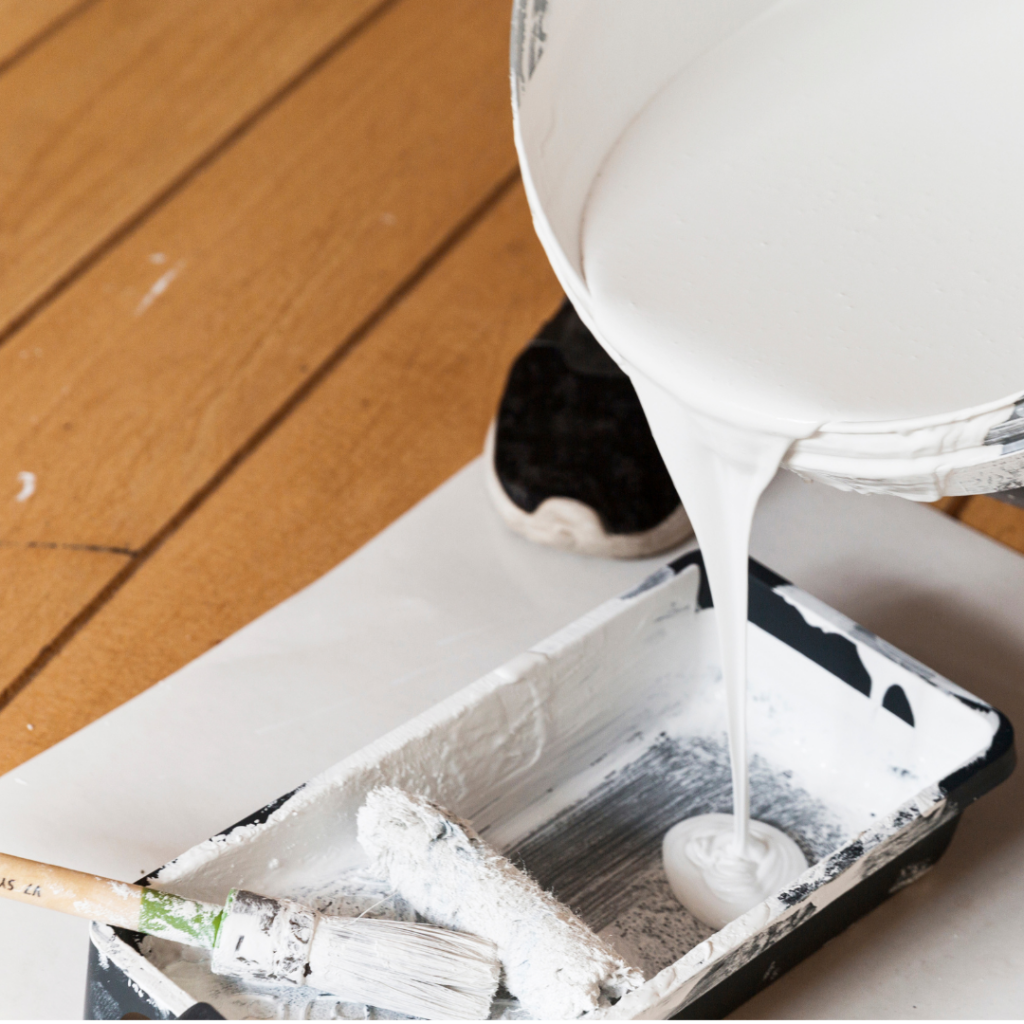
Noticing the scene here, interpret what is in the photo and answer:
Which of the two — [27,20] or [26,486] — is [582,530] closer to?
[26,486]

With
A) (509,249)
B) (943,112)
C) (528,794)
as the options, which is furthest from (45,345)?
(943,112)

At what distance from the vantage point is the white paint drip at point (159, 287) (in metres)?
0.99

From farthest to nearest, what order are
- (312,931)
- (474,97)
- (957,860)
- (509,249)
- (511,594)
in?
(474,97) < (509,249) < (511,594) < (957,860) < (312,931)

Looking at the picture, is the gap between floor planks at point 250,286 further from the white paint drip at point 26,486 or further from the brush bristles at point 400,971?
the brush bristles at point 400,971

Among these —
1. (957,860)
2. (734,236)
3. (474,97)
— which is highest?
(474,97)

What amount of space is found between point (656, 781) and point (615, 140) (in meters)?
0.32

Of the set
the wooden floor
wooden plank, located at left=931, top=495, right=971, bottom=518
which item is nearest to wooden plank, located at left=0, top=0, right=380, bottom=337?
the wooden floor

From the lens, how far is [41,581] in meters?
0.80

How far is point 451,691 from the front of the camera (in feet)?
2.36

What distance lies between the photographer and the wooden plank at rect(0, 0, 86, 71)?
121cm

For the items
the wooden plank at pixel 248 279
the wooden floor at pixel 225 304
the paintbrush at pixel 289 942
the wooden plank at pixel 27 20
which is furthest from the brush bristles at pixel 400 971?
the wooden plank at pixel 27 20

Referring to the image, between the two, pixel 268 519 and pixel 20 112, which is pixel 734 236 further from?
pixel 20 112

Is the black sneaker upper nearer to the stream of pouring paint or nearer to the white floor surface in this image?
the white floor surface

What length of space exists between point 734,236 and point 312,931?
32cm
